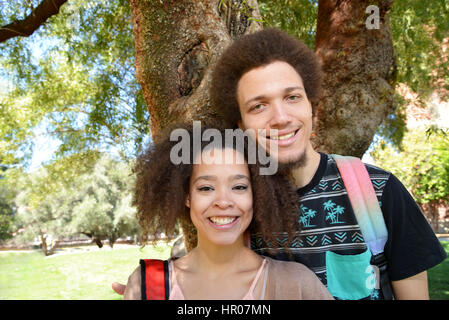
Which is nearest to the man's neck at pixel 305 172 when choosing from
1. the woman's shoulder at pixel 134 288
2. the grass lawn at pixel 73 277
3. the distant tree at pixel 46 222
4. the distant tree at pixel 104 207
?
the woman's shoulder at pixel 134 288

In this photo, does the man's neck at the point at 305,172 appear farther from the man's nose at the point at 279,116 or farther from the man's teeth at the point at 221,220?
the man's teeth at the point at 221,220

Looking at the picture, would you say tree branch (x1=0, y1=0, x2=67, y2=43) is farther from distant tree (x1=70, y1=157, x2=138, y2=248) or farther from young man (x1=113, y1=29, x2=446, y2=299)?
distant tree (x1=70, y1=157, x2=138, y2=248)

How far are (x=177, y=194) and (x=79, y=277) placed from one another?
11010mm

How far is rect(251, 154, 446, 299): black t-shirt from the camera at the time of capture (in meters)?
1.81

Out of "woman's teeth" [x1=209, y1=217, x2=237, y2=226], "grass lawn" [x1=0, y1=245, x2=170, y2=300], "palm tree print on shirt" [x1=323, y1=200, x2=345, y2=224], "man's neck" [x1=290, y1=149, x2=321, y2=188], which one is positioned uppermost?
"man's neck" [x1=290, y1=149, x2=321, y2=188]

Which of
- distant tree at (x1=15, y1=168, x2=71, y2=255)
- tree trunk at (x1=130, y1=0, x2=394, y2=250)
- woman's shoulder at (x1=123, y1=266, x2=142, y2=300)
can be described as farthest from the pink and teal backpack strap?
distant tree at (x1=15, y1=168, x2=71, y2=255)

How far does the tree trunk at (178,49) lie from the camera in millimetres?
2340

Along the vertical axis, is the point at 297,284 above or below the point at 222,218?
below

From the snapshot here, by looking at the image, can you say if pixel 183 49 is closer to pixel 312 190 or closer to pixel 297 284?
pixel 312 190

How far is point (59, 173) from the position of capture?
948cm

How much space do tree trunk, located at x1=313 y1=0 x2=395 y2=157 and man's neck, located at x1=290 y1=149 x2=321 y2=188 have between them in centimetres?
141

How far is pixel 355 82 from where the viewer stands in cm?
346

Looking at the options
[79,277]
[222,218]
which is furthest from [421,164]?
[222,218]

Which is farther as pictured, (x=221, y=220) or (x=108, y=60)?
(x=108, y=60)
